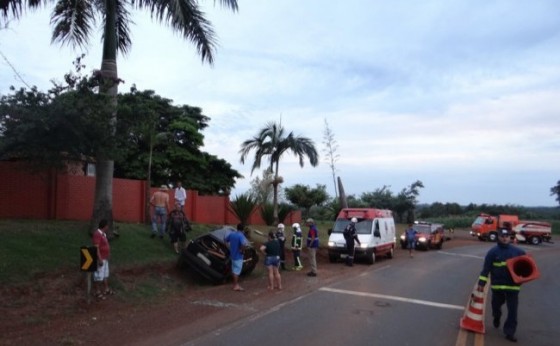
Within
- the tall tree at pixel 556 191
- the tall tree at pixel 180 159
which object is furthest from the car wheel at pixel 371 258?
the tall tree at pixel 556 191

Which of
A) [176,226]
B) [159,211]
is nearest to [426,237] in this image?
[159,211]

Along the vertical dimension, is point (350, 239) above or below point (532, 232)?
above

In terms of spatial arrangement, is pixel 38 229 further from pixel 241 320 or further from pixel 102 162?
pixel 241 320

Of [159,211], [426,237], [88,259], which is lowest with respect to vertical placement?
[426,237]

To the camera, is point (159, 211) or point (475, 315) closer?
point (475, 315)

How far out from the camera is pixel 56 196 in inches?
651

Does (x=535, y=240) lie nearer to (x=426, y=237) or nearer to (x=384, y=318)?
(x=426, y=237)

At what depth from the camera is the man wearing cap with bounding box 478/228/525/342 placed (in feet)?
27.2

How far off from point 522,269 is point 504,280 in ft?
1.10

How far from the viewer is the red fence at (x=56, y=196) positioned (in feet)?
50.2

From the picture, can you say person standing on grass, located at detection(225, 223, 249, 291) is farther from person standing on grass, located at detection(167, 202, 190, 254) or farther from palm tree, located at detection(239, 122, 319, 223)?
palm tree, located at detection(239, 122, 319, 223)

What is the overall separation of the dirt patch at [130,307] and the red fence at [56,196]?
4550 millimetres

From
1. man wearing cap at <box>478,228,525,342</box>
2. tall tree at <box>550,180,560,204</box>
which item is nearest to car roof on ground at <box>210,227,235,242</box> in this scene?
man wearing cap at <box>478,228,525,342</box>

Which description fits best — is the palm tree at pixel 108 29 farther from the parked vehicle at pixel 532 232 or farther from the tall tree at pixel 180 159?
the parked vehicle at pixel 532 232
